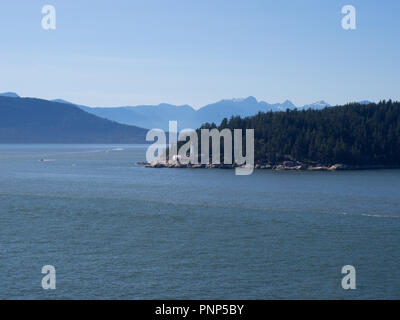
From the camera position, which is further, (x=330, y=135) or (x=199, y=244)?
(x=330, y=135)

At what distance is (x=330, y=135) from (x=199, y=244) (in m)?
75.5

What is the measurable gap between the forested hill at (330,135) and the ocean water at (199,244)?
4140cm

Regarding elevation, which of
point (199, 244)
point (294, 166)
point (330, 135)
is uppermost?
point (330, 135)

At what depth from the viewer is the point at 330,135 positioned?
100000mm

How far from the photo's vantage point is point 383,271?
79.5ft

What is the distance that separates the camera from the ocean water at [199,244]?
22.0 metres

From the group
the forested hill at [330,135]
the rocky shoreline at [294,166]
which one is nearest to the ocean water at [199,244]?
the rocky shoreline at [294,166]

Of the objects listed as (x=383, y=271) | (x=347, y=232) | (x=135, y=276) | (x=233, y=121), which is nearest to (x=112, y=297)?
(x=135, y=276)

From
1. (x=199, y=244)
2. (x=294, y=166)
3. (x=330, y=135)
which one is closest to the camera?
(x=199, y=244)

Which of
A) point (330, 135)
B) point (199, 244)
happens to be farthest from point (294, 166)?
point (199, 244)

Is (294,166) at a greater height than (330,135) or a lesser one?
lesser

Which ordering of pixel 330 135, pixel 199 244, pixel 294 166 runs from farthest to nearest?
pixel 330 135 → pixel 294 166 → pixel 199 244

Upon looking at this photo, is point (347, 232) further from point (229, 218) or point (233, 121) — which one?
point (233, 121)

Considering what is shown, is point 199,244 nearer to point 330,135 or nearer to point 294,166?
point 294,166
